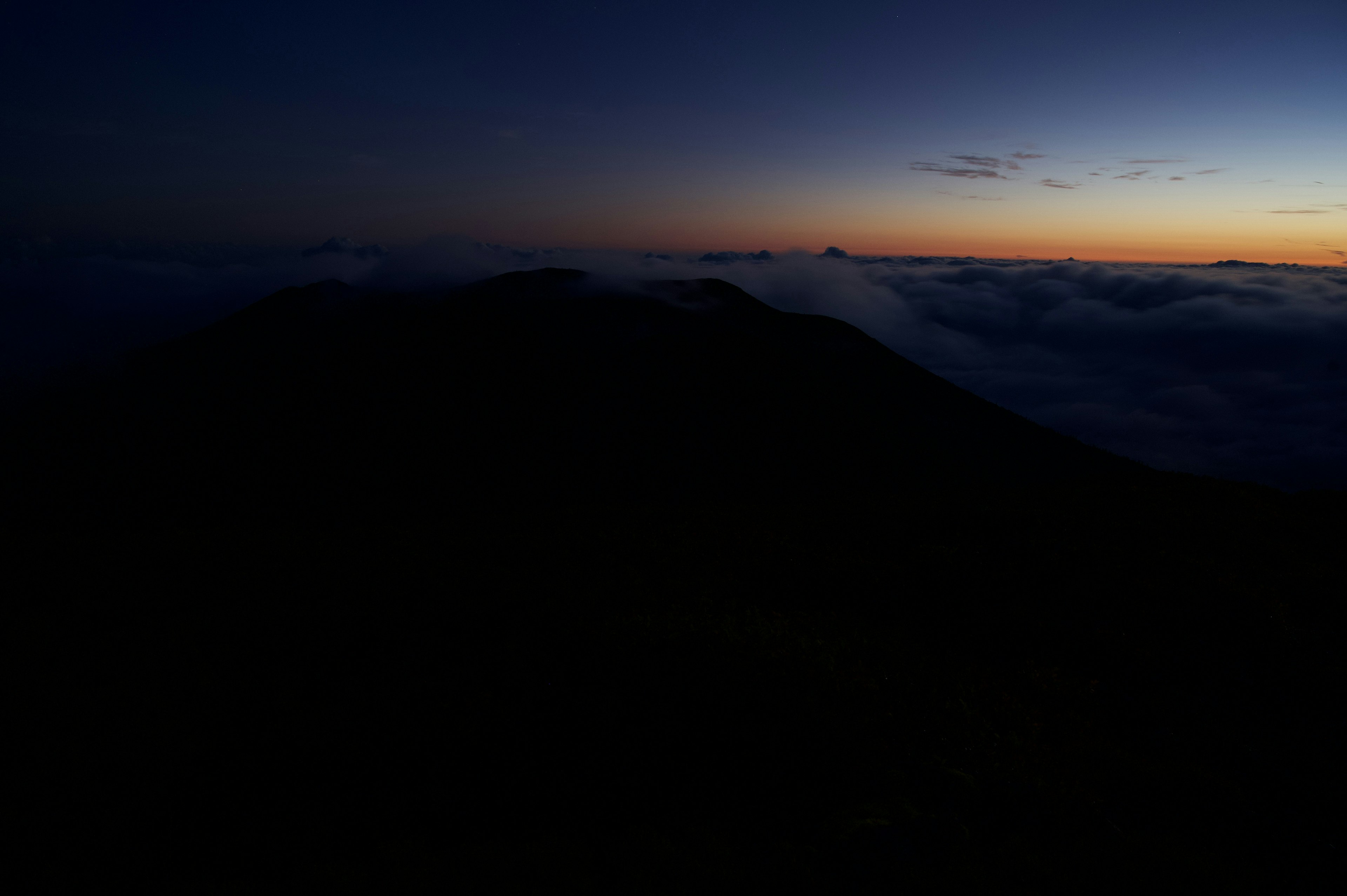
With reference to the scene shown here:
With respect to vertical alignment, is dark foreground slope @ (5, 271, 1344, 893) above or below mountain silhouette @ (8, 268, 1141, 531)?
above

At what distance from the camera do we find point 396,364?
133125 millimetres

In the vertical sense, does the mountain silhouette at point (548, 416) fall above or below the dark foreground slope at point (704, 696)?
below

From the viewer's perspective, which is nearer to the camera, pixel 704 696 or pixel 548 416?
pixel 704 696

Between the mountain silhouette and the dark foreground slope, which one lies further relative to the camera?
the mountain silhouette

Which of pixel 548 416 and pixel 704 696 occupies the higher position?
pixel 704 696

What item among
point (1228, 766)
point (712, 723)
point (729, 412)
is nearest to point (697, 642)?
point (712, 723)

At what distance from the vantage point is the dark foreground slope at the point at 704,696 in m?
9.71

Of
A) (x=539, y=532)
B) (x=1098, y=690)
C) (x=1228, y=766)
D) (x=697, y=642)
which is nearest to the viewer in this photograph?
(x=1228, y=766)

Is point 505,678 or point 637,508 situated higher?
point 505,678

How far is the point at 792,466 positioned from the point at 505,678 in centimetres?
8854

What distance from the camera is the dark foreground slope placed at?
31.9 feet

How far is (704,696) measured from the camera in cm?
1420

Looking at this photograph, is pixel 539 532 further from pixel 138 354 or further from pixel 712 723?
pixel 138 354

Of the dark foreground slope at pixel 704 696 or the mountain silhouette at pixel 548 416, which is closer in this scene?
the dark foreground slope at pixel 704 696
